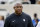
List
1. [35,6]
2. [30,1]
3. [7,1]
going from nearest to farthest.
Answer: [35,6] < [30,1] < [7,1]

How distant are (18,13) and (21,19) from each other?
0.18 m

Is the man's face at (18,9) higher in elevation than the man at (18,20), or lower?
higher

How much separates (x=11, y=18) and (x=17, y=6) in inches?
15.2

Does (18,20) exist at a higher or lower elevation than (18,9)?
lower

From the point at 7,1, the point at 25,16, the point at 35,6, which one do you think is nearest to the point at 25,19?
the point at 25,16

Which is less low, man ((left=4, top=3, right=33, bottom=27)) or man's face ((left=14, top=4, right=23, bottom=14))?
man's face ((left=14, top=4, right=23, bottom=14))

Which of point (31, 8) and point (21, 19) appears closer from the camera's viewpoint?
point (21, 19)

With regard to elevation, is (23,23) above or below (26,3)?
above

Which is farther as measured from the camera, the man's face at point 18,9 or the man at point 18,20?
the man's face at point 18,9

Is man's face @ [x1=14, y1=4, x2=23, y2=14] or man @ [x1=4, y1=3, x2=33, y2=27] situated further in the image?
man's face @ [x1=14, y1=4, x2=23, y2=14]

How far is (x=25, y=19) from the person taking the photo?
7.04 m

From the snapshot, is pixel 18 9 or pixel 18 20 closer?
pixel 18 20

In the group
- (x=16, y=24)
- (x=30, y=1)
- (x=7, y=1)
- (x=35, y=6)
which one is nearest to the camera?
(x=16, y=24)

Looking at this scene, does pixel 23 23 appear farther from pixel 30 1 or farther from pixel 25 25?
pixel 30 1
